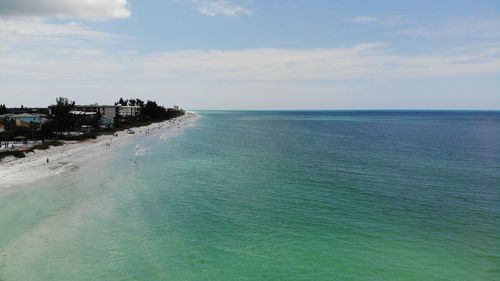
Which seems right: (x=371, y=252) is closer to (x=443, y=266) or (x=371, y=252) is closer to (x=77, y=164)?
(x=443, y=266)

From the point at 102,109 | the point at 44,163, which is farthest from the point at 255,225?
the point at 102,109

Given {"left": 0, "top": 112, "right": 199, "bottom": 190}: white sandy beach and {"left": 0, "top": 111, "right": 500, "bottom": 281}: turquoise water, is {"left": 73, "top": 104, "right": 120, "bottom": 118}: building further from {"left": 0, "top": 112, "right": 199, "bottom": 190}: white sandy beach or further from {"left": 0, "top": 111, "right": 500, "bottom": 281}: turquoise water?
{"left": 0, "top": 111, "right": 500, "bottom": 281}: turquoise water

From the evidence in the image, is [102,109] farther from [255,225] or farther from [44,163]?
[255,225]

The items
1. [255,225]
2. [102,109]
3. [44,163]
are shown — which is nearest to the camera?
[255,225]

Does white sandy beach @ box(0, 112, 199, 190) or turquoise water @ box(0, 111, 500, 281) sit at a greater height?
white sandy beach @ box(0, 112, 199, 190)

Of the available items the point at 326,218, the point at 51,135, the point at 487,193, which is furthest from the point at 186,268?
the point at 51,135

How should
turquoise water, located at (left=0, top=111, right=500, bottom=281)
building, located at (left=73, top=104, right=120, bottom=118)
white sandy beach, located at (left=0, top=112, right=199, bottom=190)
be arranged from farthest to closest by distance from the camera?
building, located at (left=73, top=104, right=120, bottom=118) < white sandy beach, located at (left=0, top=112, right=199, bottom=190) < turquoise water, located at (left=0, top=111, right=500, bottom=281)

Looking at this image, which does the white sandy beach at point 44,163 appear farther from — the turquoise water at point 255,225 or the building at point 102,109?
the building at point 102,109

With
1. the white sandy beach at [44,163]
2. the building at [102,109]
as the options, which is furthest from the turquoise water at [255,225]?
the building at [102,109]

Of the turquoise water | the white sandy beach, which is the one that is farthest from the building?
the turquoise water
